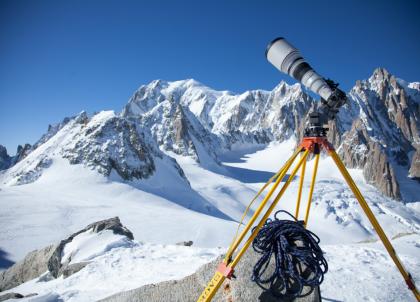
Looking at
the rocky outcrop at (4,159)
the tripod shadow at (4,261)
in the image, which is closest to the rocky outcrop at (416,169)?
the tripod shadow at (4,261)

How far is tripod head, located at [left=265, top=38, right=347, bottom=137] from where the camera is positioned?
388cm

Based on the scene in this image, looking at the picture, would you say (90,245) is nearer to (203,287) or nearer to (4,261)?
(203,287)

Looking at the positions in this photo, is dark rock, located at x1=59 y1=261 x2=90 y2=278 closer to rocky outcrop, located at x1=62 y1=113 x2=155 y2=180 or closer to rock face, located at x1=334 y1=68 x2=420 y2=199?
rocky outcrop, located at x1=62 y1=113 x2=155 y2=180

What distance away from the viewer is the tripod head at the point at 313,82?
388cm

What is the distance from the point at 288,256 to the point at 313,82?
2568 mm

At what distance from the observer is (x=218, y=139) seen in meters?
183

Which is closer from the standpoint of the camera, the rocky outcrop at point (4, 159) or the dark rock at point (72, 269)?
the dark rock at point (72, 269)

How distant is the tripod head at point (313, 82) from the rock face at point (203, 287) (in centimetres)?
268

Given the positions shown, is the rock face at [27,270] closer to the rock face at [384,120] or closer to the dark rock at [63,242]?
the dark rock at [63,242]

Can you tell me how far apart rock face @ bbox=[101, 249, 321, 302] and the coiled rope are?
0.42 m

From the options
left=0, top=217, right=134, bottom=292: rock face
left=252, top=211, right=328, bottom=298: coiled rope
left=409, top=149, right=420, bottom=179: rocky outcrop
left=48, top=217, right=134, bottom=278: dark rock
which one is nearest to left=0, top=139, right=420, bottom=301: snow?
left=48, top=217, right=134, bottom=278: dark rock

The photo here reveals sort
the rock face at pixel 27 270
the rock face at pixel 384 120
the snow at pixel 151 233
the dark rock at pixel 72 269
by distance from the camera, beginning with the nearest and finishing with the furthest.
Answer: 1. the snow at pixel 151 233
2. the dark rock at pixel 72 269
3. the rock face at pixel 27 270
4. the rock face at pixel 384 120

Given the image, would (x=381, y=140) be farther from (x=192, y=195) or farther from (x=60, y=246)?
(x=60, y=246)

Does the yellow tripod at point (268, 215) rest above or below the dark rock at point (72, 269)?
above
